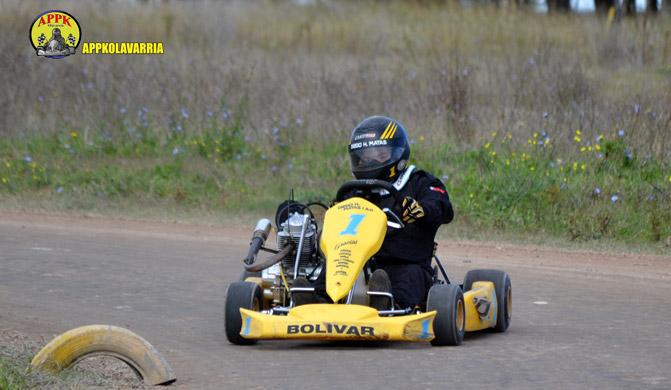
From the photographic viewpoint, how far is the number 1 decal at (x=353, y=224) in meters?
8.01

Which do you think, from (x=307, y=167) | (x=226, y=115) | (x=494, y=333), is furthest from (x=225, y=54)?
(x=494, y=333)

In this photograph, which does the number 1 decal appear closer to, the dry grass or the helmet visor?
the helmet visor

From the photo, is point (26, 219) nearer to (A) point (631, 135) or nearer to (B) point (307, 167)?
(B) point (307, 167)

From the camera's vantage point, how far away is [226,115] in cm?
2038

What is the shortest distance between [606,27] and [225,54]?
8.31 m

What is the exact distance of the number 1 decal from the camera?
8008 mm

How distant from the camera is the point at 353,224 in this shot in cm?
805

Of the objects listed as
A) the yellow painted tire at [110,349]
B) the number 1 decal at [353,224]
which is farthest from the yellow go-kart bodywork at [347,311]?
the yellow painted tire at [110,349]

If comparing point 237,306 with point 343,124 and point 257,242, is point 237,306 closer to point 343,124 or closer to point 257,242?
point 257,242

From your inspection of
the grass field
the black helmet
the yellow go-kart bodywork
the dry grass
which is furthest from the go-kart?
the dry grass

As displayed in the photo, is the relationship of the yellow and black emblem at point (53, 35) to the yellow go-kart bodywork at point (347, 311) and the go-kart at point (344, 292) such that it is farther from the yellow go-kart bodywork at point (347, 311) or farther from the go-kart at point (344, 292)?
the yellow go-kart bodywork at point (347, 311)

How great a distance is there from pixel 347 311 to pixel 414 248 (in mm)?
1014

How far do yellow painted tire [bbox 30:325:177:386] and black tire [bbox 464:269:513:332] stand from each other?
3.06 meters

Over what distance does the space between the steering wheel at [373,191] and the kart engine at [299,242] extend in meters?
0.29
